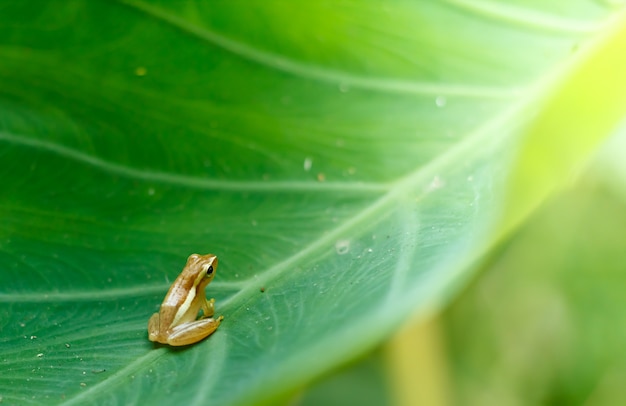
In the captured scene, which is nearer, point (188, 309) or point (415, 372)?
point (188, 309)

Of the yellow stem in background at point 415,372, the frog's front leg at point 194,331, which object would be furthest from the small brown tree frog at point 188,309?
the yellow stem in background at point 415,372

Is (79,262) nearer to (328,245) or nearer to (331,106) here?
(328,245)

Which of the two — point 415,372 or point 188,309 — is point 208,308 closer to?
point 188,309

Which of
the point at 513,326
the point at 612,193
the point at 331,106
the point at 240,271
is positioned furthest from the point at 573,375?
the point at 240,271

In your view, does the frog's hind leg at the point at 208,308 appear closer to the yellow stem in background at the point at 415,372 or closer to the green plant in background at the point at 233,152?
the green plant in background at the point at 233,152

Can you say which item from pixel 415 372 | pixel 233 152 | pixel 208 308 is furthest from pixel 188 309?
pixel 415 372
